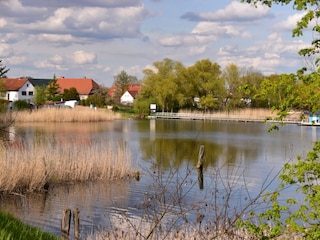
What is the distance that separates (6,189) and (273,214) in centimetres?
1018

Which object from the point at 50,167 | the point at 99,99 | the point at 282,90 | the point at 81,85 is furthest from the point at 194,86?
the point at 282,90

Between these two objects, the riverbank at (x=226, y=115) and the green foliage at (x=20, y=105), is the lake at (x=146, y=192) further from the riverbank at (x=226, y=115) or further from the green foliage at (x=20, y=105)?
the riverbank at (x=226, y=115)

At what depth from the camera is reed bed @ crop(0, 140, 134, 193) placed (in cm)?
1372

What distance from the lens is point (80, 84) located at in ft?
307

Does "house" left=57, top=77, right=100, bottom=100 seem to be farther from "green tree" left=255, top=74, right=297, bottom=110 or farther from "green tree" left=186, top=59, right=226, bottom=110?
"green tree" left=255, top=74, right=297, bottom=110

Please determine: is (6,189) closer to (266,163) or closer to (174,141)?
(266,163)

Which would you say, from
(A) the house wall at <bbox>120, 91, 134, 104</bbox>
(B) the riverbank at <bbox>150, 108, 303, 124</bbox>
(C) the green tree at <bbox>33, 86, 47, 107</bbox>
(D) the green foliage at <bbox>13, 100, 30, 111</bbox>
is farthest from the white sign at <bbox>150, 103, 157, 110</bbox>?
(A) the house wall at <bbox>120, 91, 134, 104</bbox>

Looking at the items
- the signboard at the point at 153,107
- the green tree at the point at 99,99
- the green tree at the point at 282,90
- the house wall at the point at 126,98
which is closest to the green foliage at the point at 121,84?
the house wall at the point at 126,98

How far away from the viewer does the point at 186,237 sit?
830cm

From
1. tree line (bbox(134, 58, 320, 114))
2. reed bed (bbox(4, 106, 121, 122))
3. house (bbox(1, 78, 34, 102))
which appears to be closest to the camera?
reed bed (bbox(4, 106, 121, 122))

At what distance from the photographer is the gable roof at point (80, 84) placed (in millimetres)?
91875

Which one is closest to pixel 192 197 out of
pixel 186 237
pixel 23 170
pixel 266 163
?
pixel 23 170

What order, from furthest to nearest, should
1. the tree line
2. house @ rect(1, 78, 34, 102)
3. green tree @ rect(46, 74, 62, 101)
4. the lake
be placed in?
house @ rect(1, 78, 34, 102)
green tree @ rect(46, 74, 62, 101)
the tree line
the lake

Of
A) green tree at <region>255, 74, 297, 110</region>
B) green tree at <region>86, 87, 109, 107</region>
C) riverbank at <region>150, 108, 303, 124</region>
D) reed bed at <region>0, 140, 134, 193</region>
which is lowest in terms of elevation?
reed bed at <region>0, 140, 134, 193</region>
